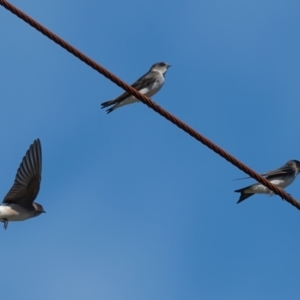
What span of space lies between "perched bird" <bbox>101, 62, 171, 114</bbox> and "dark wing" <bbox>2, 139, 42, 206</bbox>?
1.10 meters

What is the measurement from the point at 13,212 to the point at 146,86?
2018mm

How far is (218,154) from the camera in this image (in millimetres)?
5773

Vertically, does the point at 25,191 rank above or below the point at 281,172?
below

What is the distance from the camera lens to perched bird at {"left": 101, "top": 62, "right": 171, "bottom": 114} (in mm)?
10875

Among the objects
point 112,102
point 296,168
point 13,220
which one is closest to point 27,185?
point 13,220

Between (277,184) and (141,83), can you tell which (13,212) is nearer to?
(141,83)

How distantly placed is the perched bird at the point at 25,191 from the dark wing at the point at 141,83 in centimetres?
111

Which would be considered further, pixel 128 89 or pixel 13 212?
pixel 13 212

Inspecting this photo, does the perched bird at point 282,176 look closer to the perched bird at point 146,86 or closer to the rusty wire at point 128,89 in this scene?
the perched bird at point 146,86

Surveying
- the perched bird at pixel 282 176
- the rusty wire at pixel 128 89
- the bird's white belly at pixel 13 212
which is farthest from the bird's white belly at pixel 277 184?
the rusty wire at pixel 128 89

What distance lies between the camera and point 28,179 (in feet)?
33.9

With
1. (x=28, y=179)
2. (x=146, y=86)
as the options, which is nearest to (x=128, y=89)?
(x=28, y=179)

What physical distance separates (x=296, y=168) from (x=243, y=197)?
876mm

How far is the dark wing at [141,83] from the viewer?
1087 centimetres
